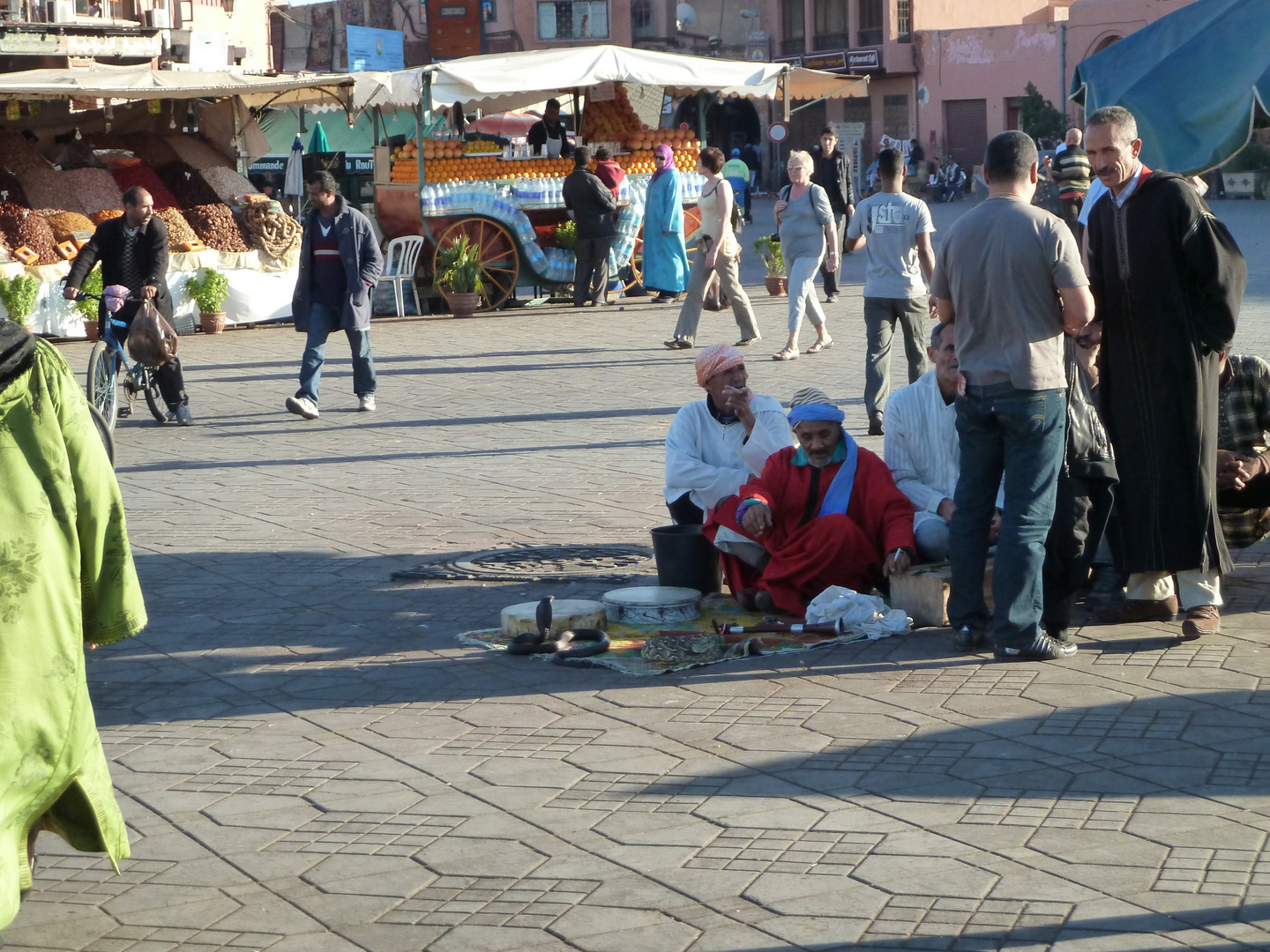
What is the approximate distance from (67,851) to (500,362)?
10711 mm

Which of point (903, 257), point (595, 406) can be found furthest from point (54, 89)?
point (903, 257)

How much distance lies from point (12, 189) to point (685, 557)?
46.4ft

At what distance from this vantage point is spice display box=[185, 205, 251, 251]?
17.8 m

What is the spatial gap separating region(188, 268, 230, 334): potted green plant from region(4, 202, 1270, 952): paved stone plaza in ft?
32.0

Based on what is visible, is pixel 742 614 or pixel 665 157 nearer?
pixel 742 614

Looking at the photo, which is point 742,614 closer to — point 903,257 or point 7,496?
point 7,496

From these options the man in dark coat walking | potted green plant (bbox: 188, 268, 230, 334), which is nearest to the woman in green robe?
potted green plant (bbox: 188, 268, 230, 334)

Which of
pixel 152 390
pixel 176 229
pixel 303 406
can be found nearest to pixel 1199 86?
pixel 303 406

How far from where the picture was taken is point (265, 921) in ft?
11.8

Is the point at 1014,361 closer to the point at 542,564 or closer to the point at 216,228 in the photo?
the point at 542,564

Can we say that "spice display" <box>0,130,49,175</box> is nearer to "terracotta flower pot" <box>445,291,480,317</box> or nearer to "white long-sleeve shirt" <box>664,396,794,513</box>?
"terracotta flower pot" <box>445,291,480,317</box>

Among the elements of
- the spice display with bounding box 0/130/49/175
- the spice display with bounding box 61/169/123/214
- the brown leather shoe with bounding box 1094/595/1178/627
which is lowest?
the brown leather shoe with bounding box 1094/595/1178/627

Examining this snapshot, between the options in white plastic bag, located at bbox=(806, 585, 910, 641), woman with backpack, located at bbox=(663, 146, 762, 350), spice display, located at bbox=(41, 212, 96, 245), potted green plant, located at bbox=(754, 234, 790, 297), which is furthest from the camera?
potted green plant, located at bbox=(754, 234, 790, 297)

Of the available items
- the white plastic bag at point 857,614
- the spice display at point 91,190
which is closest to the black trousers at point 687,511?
the white plastic bag at point 857,614
